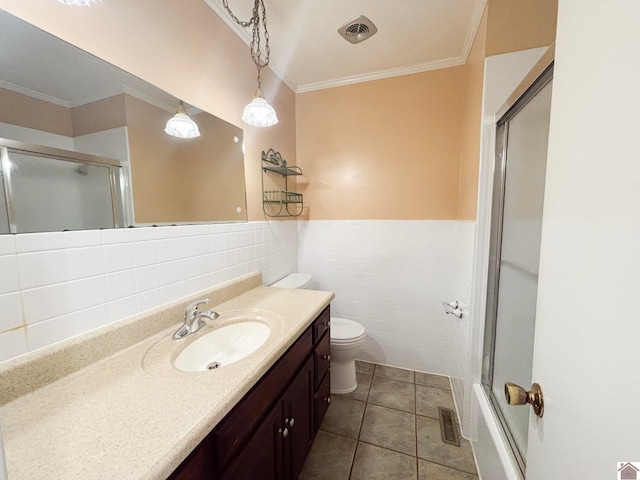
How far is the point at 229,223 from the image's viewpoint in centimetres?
145

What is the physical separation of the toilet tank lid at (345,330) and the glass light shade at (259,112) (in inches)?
56.8

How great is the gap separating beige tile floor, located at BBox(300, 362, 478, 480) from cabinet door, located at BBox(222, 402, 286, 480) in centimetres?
50

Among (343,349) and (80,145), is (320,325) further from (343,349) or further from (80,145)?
(80,145)

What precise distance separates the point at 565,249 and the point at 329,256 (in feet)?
6.06

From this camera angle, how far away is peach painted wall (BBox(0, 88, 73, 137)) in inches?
25.7

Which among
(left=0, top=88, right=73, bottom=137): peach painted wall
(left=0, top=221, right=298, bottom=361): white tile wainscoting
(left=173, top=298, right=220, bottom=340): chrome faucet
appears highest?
(left=0, top=88, right=73, bottom=137): peach painted wall

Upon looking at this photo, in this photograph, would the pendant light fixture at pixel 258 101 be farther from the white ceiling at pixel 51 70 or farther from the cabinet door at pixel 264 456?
the cabinet door at pixel 264 456

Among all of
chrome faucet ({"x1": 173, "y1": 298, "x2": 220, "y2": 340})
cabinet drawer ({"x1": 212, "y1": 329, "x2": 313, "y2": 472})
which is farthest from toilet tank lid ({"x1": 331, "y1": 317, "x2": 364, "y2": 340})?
chrome faucet ({"x1": 173, "y1": 298, "x2": 220, "y2": 340})

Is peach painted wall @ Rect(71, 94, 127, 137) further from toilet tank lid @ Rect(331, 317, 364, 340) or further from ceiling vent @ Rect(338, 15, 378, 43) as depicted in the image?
toilet tank lid @ Rect(331, 317, 364, 340)

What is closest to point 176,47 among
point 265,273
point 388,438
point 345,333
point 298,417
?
point 265,273

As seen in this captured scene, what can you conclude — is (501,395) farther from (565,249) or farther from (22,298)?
(22,298)

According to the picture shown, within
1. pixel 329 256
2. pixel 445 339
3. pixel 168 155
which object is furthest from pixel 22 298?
pixel 445 339

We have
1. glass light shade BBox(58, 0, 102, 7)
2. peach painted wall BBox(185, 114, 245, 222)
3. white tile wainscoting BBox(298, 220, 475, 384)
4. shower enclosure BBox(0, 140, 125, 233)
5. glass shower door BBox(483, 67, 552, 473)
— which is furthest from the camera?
white tile wainscoting BBox(298, 220, 475, 384)

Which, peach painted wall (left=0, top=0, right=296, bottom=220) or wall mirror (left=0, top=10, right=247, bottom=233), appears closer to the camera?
wall mirror (left=0, top=10, right=247, bottom=233)
